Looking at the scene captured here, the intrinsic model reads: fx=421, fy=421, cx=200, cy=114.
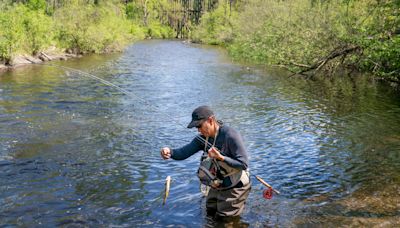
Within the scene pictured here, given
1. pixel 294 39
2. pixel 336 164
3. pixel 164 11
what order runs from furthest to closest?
pixel 164 11, pixel 294 39, pixel 336 164

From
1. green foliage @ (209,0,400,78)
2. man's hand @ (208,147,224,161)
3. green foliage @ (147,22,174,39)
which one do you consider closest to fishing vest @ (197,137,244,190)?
man's hand @ (208,147,224,161)

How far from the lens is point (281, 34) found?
28.5 m

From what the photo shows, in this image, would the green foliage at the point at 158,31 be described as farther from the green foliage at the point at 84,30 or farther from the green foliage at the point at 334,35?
the green foliage at the point at 334,35

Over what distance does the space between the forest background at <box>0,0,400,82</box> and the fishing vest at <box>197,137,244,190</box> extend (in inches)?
315

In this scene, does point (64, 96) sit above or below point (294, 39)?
below

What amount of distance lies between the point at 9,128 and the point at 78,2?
38.3m

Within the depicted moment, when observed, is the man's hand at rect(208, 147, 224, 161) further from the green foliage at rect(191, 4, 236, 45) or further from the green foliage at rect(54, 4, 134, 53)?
the green foliage at rect(191, 4, 236, 45)

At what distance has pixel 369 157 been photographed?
11859 mm

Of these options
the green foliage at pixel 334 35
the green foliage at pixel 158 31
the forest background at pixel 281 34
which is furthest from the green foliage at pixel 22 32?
the green foliage at pixel 158 31

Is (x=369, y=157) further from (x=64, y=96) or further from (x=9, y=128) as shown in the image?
(x=64, y=96)

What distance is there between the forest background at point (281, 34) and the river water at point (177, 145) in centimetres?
209

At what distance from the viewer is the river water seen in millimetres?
8203

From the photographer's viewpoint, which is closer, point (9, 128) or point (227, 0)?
point (9, 128)

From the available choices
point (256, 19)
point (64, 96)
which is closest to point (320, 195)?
point (64, 96)
